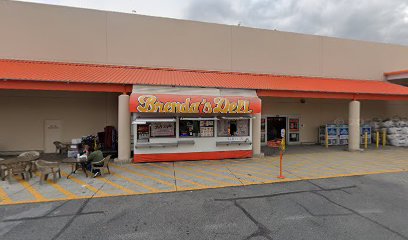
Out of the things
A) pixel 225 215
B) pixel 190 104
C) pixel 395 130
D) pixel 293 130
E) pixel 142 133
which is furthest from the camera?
pixel 293 130

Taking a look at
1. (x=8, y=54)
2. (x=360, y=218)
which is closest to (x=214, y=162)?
(x=360, y=218)

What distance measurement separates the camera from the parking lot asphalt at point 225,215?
14.1ft

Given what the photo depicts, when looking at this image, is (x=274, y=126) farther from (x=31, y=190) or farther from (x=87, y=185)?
(x=31, y=190)

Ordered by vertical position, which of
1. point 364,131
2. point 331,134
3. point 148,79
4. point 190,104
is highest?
point 148,79

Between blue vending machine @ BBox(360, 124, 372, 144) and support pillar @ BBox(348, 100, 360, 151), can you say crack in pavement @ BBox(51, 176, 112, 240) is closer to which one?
support pillar @ BBox(348, 100, 360, 151)

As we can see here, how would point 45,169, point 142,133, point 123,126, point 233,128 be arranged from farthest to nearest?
point 233,128, point 142,133, point 123,126, point 45,169

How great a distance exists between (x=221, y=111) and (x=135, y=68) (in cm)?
704

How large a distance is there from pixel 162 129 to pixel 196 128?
69.3 inches

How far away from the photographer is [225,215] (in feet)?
16.7

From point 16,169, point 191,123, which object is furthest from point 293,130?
point 16,169

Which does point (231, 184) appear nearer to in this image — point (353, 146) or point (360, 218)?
point (360, 218)

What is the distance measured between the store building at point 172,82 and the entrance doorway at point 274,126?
8cm

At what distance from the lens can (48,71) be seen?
413 inches

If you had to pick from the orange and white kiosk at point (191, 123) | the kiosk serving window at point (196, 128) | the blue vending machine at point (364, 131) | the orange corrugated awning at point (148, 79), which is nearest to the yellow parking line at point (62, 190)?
the orange and white kiosk at point (191, 123)
